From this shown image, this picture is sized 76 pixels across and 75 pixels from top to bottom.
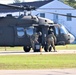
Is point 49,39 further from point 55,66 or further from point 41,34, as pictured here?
point 55,66

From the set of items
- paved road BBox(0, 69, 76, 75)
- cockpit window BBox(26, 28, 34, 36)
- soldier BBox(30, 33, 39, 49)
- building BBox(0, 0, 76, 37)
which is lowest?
building BBox(0, 0, 76, 37)

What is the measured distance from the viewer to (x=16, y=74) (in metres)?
18.2

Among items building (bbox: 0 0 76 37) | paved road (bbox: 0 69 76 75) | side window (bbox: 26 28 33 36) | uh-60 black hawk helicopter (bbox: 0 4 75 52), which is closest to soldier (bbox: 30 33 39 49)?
uh-60 black hawk helicopter (bbox: 0 4 75 52)

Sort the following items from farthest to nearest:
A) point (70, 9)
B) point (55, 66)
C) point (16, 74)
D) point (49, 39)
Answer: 1. point (70, 9)
2. point (49, 39)
3. point (55, 66)
4. point (16, 74)

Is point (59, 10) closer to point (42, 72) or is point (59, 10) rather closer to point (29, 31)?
point (29, 31)

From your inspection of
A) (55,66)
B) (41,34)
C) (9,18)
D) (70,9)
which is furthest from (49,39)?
(70,9)

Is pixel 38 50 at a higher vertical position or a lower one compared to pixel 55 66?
lower

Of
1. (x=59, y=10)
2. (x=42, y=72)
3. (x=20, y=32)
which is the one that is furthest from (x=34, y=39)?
(x=59, y=10)

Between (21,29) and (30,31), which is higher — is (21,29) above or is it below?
above

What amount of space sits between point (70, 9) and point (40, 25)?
50564mm

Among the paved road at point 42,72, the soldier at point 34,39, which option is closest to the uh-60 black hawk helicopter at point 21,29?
the soldier at point 34,39

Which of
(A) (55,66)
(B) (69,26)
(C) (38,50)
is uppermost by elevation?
(A) (55,66)

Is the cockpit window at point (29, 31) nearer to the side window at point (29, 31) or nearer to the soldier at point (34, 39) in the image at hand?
the side window at point (29, 31)

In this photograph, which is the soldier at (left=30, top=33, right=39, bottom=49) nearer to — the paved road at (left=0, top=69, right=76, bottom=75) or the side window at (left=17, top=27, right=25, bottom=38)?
the side window at (left=17, top=27, right=25, bottom=38)
